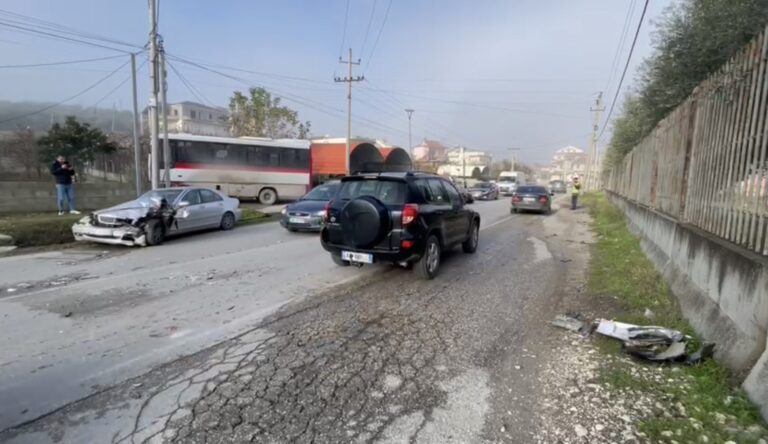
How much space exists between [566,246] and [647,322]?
255 inches

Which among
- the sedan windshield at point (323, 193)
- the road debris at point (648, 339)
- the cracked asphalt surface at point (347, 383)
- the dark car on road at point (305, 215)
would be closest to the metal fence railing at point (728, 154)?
the road debris at point (648, 339)

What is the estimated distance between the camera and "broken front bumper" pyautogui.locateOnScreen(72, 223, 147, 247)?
9672 mm

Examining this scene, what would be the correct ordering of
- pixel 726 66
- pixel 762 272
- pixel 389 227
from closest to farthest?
pixel 762 272 → pixel 726 66 → pixel 389 227

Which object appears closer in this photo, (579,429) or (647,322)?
(579,429)

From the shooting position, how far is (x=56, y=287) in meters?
6.42

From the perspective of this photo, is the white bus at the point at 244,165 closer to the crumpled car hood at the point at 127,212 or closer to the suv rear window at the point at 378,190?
the crumpled car hood at the point at 127,212

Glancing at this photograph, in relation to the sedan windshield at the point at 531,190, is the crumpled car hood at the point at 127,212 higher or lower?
lower

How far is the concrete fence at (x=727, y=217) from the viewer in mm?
3467

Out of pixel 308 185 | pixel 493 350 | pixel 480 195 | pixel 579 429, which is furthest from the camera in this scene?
pixel 480 195

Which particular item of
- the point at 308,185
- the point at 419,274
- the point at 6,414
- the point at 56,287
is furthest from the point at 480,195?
Result: the point at 6,414

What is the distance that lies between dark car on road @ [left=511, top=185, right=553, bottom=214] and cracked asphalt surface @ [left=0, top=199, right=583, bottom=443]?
1572 cm

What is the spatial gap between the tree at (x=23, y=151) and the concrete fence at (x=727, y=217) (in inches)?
1056

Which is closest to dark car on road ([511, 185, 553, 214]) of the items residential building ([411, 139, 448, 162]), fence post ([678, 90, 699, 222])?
fence post ([678, 90, 699, 222])

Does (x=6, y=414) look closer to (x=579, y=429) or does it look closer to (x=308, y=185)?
(x=579, y=429)
